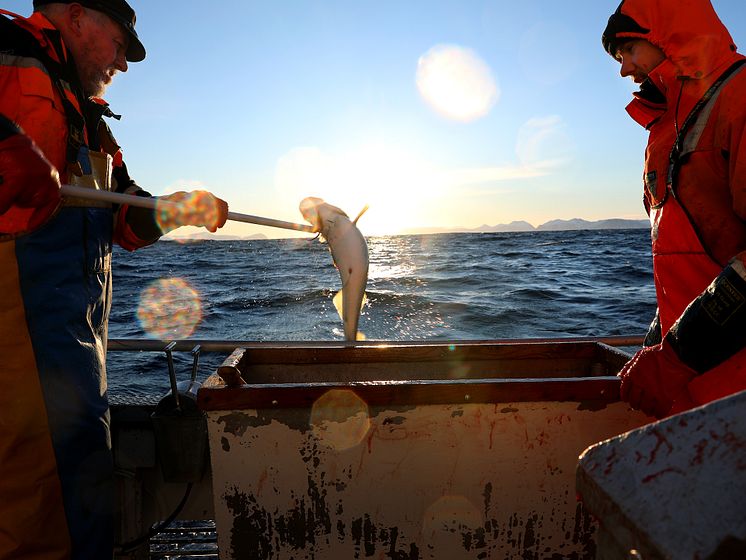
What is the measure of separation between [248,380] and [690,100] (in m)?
2.45

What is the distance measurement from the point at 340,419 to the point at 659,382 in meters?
1.17

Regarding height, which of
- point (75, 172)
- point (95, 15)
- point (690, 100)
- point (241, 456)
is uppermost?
point (95, 15)

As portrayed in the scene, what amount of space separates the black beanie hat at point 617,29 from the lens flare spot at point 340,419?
188 cm

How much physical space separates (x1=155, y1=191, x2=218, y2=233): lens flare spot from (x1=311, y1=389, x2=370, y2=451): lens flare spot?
144 cm

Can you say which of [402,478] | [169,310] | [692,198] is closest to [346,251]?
[402,478]

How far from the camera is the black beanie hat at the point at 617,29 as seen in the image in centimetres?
192

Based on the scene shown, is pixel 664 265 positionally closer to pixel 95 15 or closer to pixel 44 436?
pixel 44 436

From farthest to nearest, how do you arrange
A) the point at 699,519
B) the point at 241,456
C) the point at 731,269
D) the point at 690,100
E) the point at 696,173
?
1. the point at 241,456
2. the point at 690,100
3. the point at 696,173
4. the point at 731,269
5. the point at 699,519

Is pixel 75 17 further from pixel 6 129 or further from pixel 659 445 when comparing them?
A: pixel 659 445

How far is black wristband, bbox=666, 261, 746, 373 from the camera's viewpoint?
4.44ft

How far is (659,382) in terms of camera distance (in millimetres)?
1612

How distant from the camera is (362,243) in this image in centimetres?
297

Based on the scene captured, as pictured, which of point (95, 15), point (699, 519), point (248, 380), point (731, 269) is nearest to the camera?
point (699, 519)

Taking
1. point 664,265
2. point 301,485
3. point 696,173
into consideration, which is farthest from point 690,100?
point 301,485
